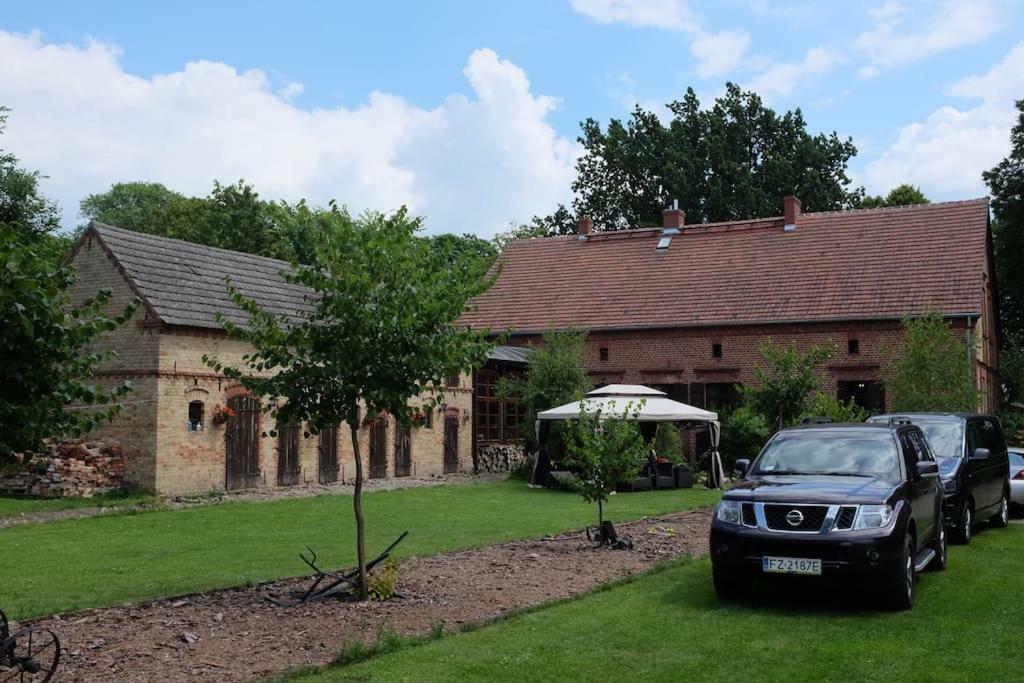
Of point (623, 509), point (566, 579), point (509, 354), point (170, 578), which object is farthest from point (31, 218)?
point (566, 579)

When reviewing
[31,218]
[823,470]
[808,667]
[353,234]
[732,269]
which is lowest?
[808,667]

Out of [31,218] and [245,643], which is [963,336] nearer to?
[245,643]

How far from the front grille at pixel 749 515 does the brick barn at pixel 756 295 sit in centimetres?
2147

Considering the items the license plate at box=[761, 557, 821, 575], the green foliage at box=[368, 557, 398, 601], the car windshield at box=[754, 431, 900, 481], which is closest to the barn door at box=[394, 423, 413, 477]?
the car windshield at box=[754, 431, 900, 481]

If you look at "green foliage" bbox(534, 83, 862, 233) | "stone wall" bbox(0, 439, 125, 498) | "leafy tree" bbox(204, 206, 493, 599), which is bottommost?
"stone wall" bbox(0, 439, 125, 498)

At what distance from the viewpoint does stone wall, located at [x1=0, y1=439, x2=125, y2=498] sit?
21.3 meters

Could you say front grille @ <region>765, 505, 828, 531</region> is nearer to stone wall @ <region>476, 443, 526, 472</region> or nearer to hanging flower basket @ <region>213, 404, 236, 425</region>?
hanging flower basket @ <region>213, 404, 236, 425</region>

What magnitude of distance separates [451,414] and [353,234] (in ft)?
71.5

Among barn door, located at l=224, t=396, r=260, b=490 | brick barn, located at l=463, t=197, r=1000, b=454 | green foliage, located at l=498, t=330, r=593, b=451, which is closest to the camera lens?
barn door, located at l=224, t=396, r=260, b=490

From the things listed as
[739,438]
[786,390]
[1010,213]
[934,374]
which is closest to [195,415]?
[786,390]

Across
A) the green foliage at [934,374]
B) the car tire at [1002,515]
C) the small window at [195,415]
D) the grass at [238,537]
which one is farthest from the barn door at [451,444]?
the car tire at [1002,515]

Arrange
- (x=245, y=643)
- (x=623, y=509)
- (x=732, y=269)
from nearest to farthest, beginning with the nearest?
(x=245, y=643) → (x=623, y=509) → (x=732, y=269)

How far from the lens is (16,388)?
271 inches

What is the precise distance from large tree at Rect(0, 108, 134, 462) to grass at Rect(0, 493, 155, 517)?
13.1 meters
